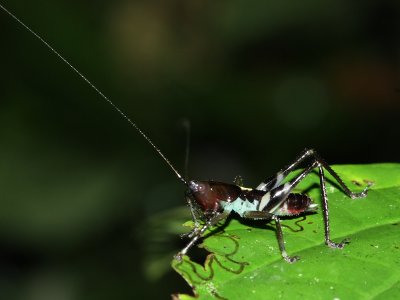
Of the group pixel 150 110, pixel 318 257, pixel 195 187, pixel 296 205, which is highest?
pixel 150 110

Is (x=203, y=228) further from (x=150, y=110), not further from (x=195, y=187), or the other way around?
(x=150, y=110)

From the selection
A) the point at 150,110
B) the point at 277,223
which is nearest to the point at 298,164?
the point at 277,223

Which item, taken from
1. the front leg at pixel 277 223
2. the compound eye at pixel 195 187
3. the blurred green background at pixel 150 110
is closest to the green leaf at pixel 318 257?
the front leg at pixel 277 223

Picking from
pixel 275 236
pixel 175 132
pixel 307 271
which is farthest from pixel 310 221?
pixel 175 132

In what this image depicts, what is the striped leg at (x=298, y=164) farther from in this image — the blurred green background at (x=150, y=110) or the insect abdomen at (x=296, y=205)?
the blurred green background at (x=150, y=110)

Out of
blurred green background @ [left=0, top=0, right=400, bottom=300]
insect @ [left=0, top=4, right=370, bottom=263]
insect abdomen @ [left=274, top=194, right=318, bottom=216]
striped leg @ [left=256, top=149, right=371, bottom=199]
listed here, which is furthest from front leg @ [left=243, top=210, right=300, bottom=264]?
blurred green background @ [left=0, top=0, right=400, bottom=300]

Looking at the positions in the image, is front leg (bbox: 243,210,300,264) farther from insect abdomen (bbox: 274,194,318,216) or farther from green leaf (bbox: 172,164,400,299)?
insect abdomen (bbox: 274,194,318,216)
